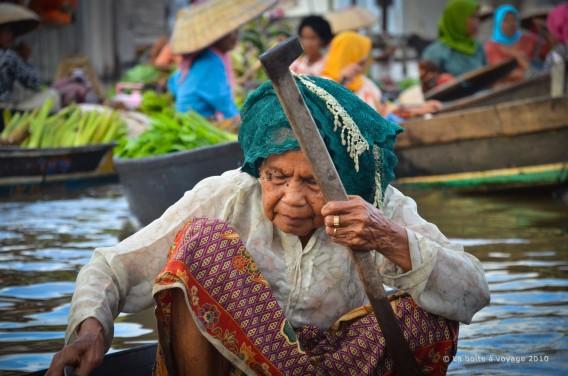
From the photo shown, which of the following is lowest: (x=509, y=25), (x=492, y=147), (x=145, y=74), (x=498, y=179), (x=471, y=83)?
(x=145, y=74)

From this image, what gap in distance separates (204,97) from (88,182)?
7.87 feet

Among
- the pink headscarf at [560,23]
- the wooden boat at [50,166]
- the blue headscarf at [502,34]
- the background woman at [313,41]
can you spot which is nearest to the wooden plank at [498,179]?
the background woman at [313,41]

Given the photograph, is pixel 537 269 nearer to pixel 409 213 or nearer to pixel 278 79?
pixel 409 213

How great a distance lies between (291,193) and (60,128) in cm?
736

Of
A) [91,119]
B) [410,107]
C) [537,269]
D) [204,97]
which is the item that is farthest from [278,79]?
[91,119]

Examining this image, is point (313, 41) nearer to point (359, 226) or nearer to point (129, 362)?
point (129, 362)

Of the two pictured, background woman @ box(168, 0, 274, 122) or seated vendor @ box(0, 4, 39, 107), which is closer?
background woman @ box(168, 0, 274, 122)

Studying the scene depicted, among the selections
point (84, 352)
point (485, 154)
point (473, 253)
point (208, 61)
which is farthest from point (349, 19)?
point (84, 352)

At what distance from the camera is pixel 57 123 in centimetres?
978

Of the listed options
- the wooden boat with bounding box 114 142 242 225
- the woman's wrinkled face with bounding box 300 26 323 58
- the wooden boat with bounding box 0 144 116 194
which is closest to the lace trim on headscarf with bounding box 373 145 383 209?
the wooden boat with bounding box 114 142 242 225

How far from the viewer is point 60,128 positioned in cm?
975

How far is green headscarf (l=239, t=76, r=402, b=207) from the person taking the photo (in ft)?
9.01

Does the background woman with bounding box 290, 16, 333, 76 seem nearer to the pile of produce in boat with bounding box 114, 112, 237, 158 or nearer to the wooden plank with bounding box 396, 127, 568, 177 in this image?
the wooden plank with bounding box 396, 127, 568, 177

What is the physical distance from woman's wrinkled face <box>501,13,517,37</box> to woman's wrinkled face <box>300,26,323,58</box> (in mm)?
4657
